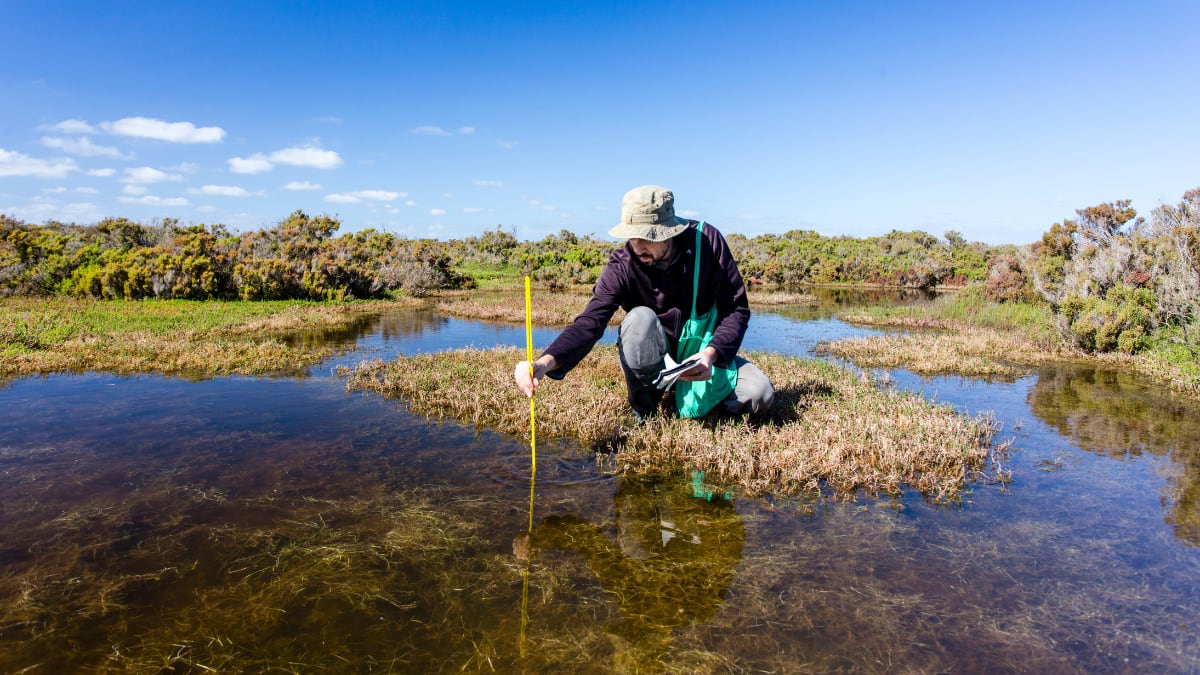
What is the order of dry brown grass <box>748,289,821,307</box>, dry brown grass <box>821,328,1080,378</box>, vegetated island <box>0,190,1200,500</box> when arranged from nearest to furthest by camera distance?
vegetated island <box>0,190,1200,500</box>
dry brown grass <box>821,328,1080,378</box>
dry brown grass <box>748,289,821,307</box>

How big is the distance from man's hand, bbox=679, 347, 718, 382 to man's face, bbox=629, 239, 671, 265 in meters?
0.74

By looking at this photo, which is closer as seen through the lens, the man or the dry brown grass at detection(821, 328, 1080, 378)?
the man

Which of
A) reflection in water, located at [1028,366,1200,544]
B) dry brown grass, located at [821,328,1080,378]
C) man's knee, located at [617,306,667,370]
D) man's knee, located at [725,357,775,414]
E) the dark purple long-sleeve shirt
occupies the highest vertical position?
the dark purple long-sleeve shirt

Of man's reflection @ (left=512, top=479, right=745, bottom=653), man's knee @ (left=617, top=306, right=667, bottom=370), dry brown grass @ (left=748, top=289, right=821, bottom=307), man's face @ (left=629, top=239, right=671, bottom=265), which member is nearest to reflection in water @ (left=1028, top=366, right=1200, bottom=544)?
man's reflection @ (left=512, top=479, right=745, bottom=653)

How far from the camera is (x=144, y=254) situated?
1778cm

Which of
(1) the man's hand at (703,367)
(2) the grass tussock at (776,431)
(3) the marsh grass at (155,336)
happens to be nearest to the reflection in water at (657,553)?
(2) the grass tussock at (776,431)

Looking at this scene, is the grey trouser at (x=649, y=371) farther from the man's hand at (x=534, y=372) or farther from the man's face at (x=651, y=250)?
the man's hand at (x=534, y=372)

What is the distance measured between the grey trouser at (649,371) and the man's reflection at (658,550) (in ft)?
3.15

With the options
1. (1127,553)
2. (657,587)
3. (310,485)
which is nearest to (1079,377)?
(1127,553)

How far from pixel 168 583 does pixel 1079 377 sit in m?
10.6

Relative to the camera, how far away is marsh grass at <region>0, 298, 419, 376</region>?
8.72m

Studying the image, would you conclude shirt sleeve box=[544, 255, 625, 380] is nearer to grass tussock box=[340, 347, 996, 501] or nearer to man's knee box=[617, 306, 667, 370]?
man's knee box=[617, 306, 667, 370]

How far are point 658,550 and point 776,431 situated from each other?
7.26 feet

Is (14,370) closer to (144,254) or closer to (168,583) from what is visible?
(168,583)
